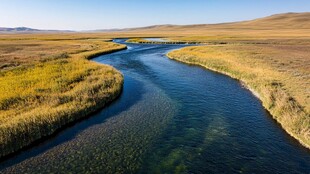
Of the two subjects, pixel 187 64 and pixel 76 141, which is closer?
pixel 76 141

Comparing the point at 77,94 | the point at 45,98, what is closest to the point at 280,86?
the point at 77,94

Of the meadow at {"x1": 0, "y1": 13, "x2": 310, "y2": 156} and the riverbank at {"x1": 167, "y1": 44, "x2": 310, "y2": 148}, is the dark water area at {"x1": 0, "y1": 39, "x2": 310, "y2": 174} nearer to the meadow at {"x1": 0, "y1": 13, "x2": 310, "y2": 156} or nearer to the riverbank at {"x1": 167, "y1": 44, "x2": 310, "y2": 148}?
the riverbank at {"x1": 167, "y1": 44, "x2": 310, "y2": 148}

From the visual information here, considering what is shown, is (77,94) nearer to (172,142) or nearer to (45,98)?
(45,98)

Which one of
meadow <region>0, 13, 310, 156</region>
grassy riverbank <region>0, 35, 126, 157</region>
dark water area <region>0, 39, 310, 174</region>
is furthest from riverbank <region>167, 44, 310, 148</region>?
grassy riverbank <region>0, 35, 126, 157</region>

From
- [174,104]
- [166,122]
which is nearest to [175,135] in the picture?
[166,122]

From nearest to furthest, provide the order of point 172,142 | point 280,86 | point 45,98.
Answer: point 172,142
point 45,98
point 280,86

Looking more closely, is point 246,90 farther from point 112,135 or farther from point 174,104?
point 112,135

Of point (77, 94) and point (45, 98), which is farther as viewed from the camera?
point (77, 94)

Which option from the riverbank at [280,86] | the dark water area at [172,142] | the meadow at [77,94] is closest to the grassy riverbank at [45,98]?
the meadow at [77,94]
